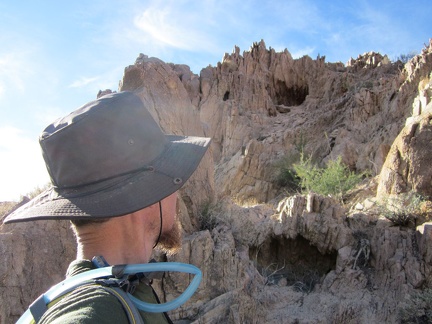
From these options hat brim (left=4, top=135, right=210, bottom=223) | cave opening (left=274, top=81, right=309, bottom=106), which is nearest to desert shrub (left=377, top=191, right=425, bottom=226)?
hat brim (left=4, top=135, right=210, bottom=223)

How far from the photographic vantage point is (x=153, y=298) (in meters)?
1.40

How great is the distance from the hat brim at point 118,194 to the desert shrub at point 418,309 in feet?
17.5

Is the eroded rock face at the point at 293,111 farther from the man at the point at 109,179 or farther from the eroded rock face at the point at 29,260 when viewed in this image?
the man at the point at 109,179

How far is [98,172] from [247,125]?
71.8 feet

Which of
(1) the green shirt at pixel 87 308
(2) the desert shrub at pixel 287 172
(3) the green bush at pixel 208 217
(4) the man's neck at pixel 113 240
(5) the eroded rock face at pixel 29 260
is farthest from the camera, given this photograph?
(2) the desert shrub at pixel 287 172

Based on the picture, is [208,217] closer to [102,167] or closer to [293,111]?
[102,167]

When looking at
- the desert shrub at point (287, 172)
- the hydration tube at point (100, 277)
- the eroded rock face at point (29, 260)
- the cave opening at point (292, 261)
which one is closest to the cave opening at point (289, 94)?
the desert shrub at point (287, 172)

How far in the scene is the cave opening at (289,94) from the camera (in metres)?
28.6

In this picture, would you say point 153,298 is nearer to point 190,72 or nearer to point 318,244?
point 318,244

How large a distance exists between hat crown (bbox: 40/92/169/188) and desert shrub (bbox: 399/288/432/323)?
546cm

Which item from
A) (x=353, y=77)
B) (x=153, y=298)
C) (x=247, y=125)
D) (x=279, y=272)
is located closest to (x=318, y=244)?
(x=279, y=272)

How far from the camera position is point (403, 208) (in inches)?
269

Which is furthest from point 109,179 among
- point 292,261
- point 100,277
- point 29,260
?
point 292,261

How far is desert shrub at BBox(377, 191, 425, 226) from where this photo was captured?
6.71 metres
